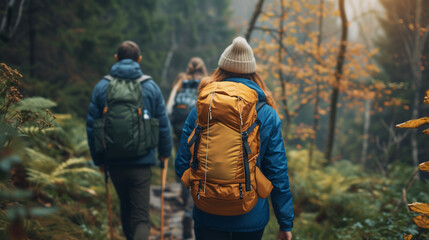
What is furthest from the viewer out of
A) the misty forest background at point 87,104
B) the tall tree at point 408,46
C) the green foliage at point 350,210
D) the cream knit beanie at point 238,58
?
the tall tree at point 408,46

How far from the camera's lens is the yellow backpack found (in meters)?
1.83

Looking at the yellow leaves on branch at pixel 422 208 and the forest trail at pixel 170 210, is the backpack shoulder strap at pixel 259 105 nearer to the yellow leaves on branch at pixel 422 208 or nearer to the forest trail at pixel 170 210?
the yellow leaves on branch at pixel 422 208

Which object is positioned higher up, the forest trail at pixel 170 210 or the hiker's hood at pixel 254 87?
the hiker's hood at pixel 254 87

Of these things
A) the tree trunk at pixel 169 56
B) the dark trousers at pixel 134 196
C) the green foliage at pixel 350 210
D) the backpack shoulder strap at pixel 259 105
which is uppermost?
the tree trunk at pixel 169 56

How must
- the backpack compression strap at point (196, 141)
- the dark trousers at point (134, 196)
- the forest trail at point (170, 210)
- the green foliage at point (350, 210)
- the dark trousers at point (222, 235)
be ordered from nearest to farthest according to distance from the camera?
1. the backpack compression strap at point (196, 141)
2. the dark trousers at point (222, 235)
3. the dark trousers at point (134, 196)
4. the green foliage at point (350, 210)
5. the forest trail at point (170, 210)

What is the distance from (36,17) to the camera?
6961 millimetres

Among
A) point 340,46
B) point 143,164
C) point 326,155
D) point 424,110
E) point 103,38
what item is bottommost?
point 326,155

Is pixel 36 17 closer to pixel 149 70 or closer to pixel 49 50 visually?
pixel 49 50

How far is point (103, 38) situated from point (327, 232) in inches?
344

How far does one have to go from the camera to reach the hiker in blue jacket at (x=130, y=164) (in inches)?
122

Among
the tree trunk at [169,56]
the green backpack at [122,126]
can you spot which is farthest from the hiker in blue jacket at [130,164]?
the tree trunk at [169,56]

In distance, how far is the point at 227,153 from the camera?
6.02ft

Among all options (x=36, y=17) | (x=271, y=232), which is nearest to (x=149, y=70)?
(x=36, y=17)

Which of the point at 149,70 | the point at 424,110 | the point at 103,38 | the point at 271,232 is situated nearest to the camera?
the point at 271,232
